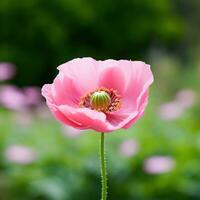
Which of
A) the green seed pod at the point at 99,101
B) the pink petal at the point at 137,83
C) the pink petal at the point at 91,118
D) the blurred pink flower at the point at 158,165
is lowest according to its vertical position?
the pink petal at the point at 91,118

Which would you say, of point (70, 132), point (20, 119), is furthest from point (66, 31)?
point (70, 132)

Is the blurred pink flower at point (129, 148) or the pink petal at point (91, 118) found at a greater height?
the blurred pink flower at point (129, 148)

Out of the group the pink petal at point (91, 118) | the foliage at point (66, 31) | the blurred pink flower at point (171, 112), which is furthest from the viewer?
the foliage at point (66, 31)

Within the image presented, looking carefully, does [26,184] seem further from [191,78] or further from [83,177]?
[191,78]

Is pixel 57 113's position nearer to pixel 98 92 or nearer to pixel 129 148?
pixel 98 92

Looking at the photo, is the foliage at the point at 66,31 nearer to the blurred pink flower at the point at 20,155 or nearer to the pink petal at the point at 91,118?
the blurred pink flower at the point at 20,155

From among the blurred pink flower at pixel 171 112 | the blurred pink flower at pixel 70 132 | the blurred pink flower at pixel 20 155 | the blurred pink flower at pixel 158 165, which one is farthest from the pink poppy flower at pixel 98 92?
the blurred pink flower at pixel 171 112

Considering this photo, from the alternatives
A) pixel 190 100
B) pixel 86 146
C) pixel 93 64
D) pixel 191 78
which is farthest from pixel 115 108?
pixel 191 78
